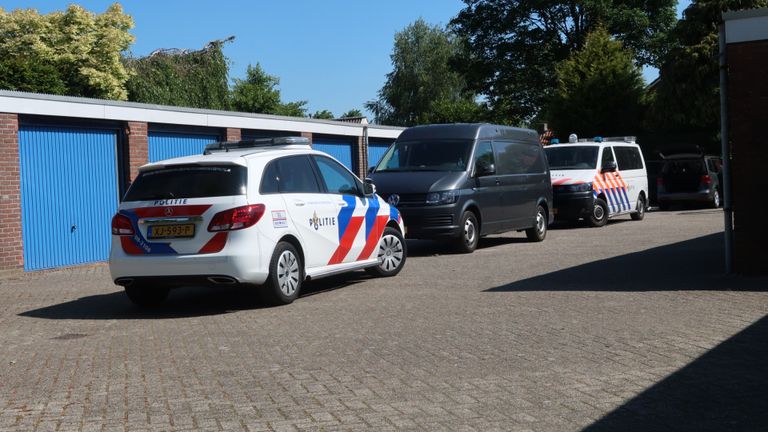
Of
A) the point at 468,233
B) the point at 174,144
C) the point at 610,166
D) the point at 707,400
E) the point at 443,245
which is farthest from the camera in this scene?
the point at 610,166

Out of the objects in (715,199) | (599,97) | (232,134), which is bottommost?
(715,199)

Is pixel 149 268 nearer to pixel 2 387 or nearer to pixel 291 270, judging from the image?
pixel 291 270

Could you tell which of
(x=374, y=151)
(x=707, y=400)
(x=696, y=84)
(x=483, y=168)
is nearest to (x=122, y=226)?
(x=707, y=400)

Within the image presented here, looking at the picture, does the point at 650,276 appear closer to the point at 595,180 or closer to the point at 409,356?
the point at 409,356

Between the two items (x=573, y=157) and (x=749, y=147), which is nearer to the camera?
(x=749, y=147)

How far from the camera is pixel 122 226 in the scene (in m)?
9.96

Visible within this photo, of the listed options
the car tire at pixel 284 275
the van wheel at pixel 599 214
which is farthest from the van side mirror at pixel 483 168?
the car tire at pixel 284 275

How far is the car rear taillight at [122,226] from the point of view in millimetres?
9898

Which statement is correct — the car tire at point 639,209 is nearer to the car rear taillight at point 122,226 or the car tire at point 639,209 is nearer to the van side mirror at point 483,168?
the van side mirror at point 483,168

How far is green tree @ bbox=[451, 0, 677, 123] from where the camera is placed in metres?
46.0

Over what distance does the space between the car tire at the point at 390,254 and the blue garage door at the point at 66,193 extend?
253 inches

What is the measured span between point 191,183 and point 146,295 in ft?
4.86

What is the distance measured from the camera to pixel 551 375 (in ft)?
20.9

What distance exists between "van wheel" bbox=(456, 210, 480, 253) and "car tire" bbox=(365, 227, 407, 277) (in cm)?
275
